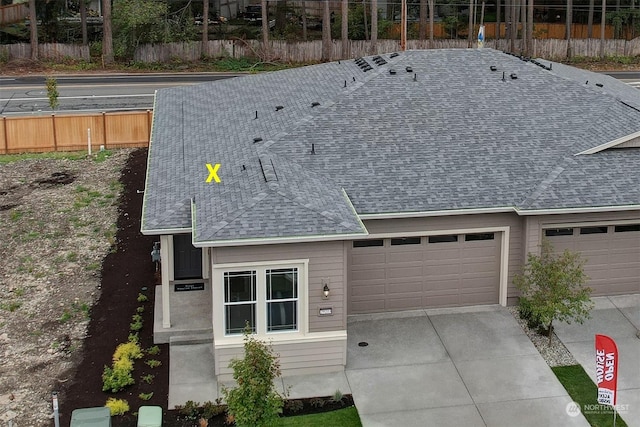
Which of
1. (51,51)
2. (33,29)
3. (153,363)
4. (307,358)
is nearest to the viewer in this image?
(307,358)

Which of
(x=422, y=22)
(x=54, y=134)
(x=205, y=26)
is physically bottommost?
(x=54, y=134)

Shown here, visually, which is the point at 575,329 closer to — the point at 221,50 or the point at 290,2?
the point at 221,50

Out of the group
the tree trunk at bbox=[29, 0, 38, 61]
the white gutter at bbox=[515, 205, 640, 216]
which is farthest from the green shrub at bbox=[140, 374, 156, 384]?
the tree trunk at bbox=[29, 0, 38, 61]

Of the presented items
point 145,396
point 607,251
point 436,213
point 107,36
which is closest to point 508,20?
point 107,36

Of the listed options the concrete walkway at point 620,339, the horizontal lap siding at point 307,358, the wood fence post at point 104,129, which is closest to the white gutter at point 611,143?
the concrete walkway at point 620,339

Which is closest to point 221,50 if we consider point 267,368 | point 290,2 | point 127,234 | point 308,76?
point 290,2

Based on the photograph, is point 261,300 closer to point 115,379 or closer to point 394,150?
point 115,379

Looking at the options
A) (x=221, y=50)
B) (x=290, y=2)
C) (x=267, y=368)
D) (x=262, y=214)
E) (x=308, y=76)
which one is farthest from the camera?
(x=290, y=2)
